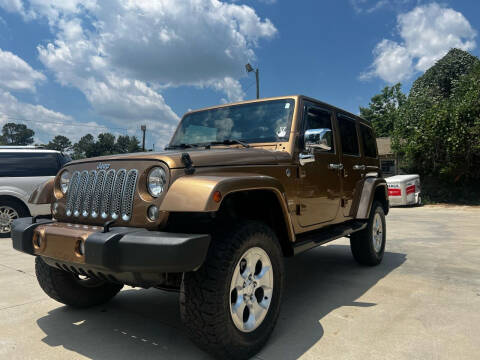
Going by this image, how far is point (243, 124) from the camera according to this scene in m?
3.55

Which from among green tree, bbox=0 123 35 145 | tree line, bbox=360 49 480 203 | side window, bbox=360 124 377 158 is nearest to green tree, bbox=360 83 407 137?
tree line, bbox=360 49 480 203

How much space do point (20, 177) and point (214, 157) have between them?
700cm

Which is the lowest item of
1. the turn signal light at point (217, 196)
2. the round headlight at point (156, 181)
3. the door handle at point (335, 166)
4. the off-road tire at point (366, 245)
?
the off-road tire at point (366, 245)

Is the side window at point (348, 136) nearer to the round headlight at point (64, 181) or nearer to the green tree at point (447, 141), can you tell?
the round headlight at point (64, 181)

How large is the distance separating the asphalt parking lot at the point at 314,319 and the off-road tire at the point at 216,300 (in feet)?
0.95

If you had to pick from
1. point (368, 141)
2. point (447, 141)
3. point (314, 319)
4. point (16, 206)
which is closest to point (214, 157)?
point (314, 319)

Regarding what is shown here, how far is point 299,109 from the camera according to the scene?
3.41m

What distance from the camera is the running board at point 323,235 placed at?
3.09m

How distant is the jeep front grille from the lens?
2309mm

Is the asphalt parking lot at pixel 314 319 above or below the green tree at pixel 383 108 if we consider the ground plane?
below

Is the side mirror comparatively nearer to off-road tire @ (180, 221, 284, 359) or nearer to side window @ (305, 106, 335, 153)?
side window @ (305, 106, 335, 153)

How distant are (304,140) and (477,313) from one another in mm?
2155

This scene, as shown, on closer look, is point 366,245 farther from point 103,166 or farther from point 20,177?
point 20,177

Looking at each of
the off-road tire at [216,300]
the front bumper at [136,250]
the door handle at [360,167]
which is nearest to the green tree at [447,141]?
the door handle at [360,167]
